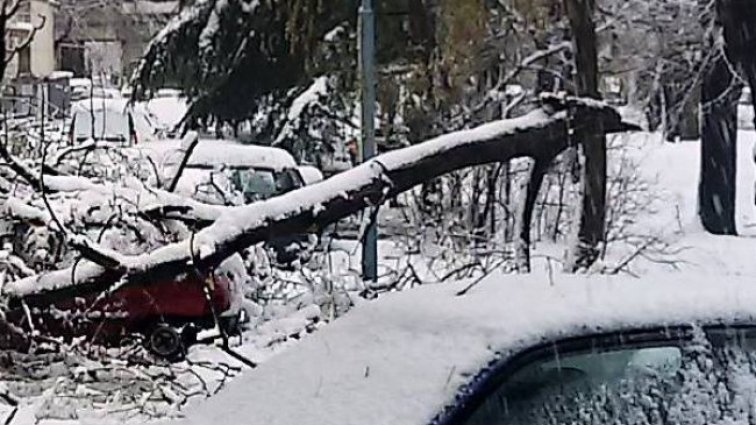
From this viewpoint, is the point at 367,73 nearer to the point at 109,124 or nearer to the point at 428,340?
the point at 109,124

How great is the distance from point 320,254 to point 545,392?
5001 millimetres

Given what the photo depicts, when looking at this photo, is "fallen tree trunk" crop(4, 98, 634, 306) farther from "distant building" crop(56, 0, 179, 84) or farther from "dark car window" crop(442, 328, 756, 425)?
"distant building" crop(56, 0, 179, 84)

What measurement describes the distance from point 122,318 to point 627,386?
15.5 ft

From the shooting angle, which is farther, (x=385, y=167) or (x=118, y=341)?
(x=118, y=341)

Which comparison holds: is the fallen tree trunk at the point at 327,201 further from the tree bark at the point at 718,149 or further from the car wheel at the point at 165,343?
the tree bark at the point at 718,149

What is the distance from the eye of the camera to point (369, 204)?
6152mm

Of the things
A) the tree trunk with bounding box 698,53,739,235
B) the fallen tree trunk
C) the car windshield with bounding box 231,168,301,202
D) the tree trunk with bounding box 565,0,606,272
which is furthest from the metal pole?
the tree trunk with bounding box 698,53,739,235

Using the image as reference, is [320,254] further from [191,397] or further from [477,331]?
[477,331]

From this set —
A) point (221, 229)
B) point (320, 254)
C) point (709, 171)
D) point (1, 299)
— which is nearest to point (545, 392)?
point (221, 229)

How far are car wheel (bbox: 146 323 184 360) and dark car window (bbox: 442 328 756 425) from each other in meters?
3.86

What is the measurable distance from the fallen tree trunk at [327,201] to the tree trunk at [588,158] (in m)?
0.26

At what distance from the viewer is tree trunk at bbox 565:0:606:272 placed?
7.86 metres

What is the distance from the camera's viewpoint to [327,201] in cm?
602

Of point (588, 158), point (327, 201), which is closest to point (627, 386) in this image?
point (327, 201)
